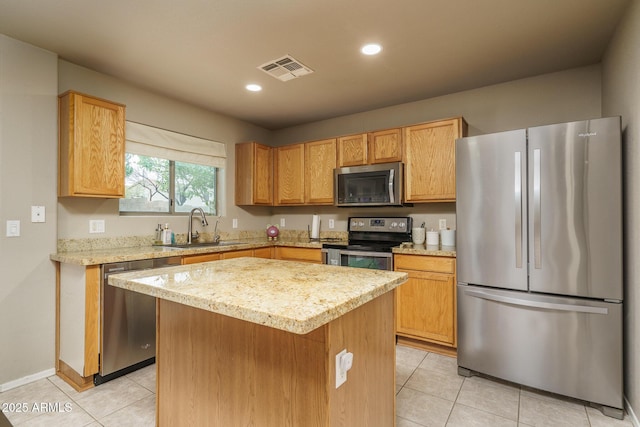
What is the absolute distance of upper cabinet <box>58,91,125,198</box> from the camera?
7.98 feet

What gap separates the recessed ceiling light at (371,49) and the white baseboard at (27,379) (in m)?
3.48

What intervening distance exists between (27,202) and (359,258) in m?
2.81

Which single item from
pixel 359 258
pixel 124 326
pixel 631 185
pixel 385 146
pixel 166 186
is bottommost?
pixel 124 326

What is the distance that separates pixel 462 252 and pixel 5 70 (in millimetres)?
3623

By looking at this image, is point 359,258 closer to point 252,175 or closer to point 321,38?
point 252,175

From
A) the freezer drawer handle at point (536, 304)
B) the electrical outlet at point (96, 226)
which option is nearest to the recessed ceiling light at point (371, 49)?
the freezer drawer handle at point (536, 304)

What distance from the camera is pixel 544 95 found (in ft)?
9.64

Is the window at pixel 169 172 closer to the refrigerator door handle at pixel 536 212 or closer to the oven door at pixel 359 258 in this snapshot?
the oven door at pixel 359 258

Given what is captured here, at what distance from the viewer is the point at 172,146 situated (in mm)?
3434

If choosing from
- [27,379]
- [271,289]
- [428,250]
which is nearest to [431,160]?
[428,250]

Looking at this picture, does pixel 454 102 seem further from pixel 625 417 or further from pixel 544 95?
pixel 625 417

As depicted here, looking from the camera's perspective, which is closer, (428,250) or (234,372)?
(234,372)

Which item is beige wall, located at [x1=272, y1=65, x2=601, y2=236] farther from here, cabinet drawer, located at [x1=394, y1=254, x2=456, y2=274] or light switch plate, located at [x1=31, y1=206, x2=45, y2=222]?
light switch plate, located at [x1=31, y1=206, x2=45, y2=222]

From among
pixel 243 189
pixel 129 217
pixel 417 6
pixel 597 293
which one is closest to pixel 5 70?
pixel 129 217
